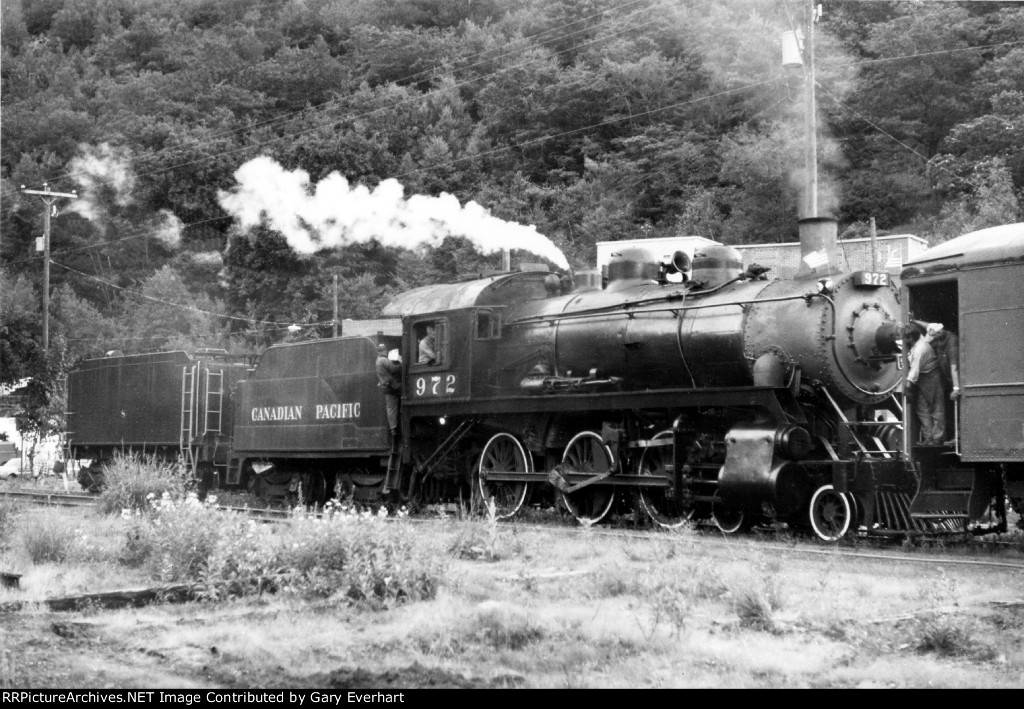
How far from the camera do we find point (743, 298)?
12938mm

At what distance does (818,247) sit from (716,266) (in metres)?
1.36

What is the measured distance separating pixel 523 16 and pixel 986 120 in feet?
72.5

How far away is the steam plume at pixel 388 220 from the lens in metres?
19.6

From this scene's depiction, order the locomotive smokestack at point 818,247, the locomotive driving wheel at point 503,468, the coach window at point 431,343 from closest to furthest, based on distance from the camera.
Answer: the locomotive smokestack at point 818,247 → the locomotive driving wheel at point 503,468 → the coach window at point 431,343

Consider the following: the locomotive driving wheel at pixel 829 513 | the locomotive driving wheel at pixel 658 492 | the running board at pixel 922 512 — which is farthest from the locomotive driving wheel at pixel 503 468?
the running board at pixel 922 512

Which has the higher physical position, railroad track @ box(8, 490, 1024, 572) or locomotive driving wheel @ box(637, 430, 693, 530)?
locomotive driving wheel @ box(637, 430, 693, 530)

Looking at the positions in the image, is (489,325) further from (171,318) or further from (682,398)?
(171,318)

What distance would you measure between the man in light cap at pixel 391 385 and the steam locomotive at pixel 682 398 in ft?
0.70

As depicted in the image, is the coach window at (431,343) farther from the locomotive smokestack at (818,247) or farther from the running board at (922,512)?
the running board at (922,512)

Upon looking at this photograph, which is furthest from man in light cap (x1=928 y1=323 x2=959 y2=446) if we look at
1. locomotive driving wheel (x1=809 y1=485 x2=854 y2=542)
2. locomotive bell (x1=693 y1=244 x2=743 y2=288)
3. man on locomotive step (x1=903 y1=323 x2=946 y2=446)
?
locomotive bell (x1=693 y1=244 x2=743 y2=288)

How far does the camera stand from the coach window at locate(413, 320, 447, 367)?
52.0 ft

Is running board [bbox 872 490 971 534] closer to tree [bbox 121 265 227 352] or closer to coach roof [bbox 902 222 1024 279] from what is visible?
coach roof [bbox 902 222 1024 279]

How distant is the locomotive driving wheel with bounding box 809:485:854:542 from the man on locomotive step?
1.28 meters

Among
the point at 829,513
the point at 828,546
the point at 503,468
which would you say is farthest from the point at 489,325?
the point at 828,546
